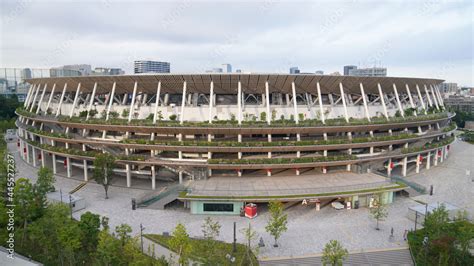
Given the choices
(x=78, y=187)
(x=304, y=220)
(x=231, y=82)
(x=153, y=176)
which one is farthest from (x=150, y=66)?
(x=304, y=220)

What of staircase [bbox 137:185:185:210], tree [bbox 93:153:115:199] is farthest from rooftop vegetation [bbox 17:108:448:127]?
staircase [bbox 137:185:185:210]

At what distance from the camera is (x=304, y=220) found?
34.4 meters

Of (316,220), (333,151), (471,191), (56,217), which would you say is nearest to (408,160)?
(471,191)

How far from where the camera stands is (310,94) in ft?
169

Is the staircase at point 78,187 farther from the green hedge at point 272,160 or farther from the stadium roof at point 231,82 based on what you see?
the green hedge at point 272,160

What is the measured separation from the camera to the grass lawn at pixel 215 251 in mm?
25172

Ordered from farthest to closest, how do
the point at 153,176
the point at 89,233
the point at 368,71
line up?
the point at 368,71
the point at 153,176
the point at 89,233

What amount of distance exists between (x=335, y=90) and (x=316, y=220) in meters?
25.1

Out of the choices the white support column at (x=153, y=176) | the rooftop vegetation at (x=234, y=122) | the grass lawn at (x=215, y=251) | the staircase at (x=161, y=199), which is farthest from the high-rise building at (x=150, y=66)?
the grass lawn at (x=215, y=251)

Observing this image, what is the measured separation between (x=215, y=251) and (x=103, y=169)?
21041mm

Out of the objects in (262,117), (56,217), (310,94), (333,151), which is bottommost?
(56,217)

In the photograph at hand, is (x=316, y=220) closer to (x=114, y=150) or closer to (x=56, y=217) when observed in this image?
(x=56, y=217)

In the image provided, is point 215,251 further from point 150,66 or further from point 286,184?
point 150,66

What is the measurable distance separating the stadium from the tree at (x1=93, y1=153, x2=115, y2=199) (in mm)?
3424
